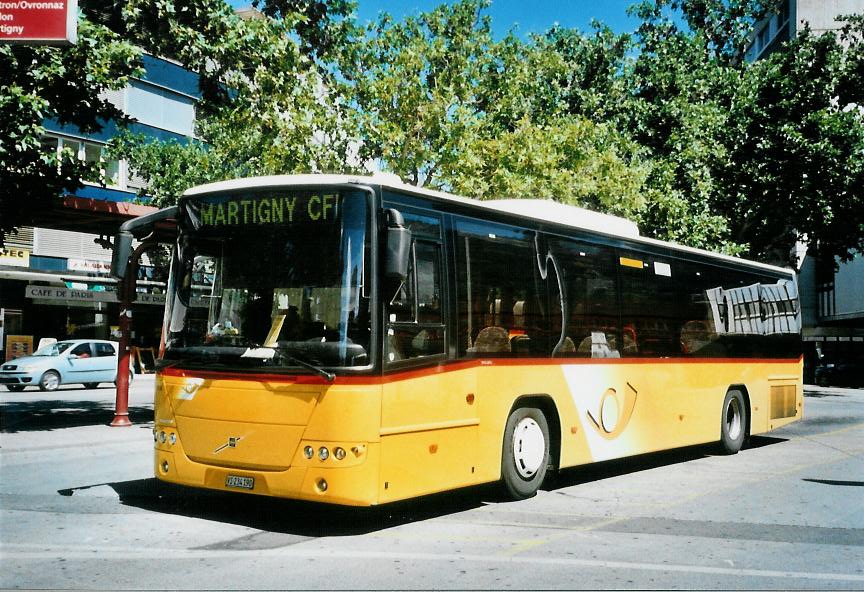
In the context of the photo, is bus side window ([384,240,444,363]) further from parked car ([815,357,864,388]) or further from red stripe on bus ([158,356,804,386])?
parked car ([815,357,864,388])

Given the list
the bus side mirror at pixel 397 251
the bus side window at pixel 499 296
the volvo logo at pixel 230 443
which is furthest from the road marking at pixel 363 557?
the bus side window at pixel 499 296

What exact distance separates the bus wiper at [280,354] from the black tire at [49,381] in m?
23.5

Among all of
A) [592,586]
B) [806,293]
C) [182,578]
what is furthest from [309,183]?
[806,293]

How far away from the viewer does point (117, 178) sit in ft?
130

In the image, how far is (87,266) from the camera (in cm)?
3778

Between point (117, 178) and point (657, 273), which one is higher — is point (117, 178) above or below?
above

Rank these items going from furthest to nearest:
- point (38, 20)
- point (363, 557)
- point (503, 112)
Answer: point (503, 112) < point (38, 20) < point (363, 557)

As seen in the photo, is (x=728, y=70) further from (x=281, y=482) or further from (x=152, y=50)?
(x=281, y=482)

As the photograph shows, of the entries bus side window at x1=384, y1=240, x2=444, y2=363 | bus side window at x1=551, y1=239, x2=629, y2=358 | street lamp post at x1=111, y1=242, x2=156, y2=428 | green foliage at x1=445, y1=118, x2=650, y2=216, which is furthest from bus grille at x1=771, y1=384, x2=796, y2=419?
street lamp post at x1=111, y1=242, x2=156, y2=428

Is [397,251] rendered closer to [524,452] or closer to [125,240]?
[524,452]

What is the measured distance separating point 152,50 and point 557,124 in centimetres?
1288

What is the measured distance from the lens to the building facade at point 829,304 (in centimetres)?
4600

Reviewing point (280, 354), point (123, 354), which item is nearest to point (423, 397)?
point (280, 354)

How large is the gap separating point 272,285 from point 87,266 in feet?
107
